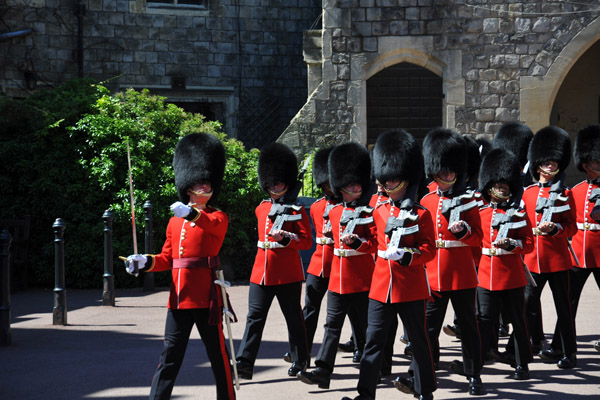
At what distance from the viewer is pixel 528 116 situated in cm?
1243

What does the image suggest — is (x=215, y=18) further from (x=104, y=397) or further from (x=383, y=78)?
(x=104, y=397)

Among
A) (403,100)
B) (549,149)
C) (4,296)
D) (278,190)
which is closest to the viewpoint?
(278,190)

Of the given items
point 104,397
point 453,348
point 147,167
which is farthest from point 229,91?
point 104,397

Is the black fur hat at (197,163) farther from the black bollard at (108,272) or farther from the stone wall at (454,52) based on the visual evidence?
the stone wall at (454,52)

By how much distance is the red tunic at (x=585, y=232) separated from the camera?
634 centimetres

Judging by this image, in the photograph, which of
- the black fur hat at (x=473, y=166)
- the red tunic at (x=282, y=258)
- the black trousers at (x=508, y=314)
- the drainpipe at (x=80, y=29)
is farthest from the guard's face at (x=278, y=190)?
the drainpipe at (x=80, y=29)

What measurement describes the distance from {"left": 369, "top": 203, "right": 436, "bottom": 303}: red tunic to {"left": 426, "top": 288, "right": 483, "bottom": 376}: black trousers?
0.53m

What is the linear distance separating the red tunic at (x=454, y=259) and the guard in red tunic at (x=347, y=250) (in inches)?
17.5

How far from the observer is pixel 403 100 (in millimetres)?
15000

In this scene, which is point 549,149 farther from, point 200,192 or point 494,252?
point 200,192

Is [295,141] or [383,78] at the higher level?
[383,78]

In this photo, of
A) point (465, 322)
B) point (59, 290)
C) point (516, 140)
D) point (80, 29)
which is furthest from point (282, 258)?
point (80, 29)

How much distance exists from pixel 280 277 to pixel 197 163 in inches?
50.7

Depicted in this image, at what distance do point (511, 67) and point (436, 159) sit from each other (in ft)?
24.1
